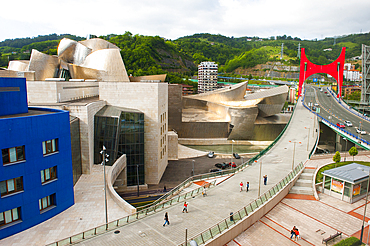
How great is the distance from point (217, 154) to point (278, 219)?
24.7 m

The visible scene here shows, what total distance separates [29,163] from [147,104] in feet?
54.2

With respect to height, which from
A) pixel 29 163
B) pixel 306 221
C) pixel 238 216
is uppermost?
pixel 29 163

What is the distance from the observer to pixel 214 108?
5612cm

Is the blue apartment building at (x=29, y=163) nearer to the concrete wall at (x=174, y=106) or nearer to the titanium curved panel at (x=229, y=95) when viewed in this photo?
the concrete wall at (x=174, y=106)

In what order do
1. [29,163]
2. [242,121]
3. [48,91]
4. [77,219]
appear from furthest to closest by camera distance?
[242,121] < [48,91] < [77,219] < [29,163]

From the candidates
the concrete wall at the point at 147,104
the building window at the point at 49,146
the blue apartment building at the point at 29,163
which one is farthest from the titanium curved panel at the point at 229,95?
the building window at the point at 49,146

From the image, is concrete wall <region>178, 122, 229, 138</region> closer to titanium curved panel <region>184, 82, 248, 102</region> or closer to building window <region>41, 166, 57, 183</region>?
titanium curved panel <region>184, 82, 248, 102</region>

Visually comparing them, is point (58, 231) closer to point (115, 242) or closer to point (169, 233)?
point (115, 242)

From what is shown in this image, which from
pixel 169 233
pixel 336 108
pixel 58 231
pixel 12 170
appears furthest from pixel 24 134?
pixel 336 108

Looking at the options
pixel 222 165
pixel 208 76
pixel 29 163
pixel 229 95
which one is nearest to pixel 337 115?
pixel 229 95

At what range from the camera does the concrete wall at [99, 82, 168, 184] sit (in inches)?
1175

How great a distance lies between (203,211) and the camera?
651 inches

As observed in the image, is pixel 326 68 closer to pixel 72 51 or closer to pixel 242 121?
pixel 242 121

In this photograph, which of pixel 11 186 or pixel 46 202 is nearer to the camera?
pixel 11 186
